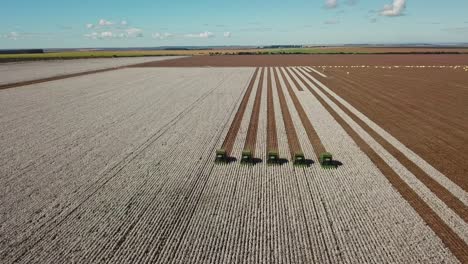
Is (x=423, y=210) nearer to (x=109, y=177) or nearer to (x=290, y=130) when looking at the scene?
(x=290, y=130)

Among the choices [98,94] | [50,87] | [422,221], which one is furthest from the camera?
[50,87]

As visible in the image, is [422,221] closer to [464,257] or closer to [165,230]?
[464,257]

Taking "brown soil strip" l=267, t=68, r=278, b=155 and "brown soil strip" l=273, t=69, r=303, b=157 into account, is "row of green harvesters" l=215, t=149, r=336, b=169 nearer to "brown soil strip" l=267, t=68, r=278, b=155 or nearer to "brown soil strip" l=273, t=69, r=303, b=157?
"brown soil strip" l=267, t=68, r=278, b=155

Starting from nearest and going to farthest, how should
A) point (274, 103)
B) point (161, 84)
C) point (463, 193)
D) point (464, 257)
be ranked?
point (464, 257) → point (463, 193) → point (274, 103) → point (161, 84)

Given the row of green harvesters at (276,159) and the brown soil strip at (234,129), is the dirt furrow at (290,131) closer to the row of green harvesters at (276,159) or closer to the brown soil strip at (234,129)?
the row of green harvesters at (276,159)

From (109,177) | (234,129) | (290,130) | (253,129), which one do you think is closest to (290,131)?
(290,130)

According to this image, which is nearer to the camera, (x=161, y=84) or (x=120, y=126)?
(x=120, y=126)

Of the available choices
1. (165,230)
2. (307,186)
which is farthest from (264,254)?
(307,186)
